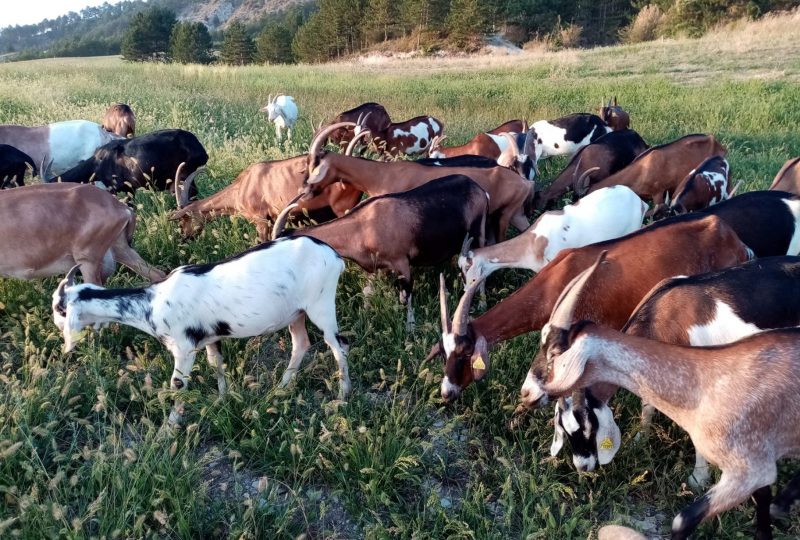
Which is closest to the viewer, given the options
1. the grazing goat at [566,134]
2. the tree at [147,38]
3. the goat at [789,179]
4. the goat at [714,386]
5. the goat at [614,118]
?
the goat at [714,386]

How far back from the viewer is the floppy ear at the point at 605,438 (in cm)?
366

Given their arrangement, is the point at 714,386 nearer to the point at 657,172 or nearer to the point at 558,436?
the point at 558,436

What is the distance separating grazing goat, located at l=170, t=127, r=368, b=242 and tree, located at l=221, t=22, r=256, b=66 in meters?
50.2

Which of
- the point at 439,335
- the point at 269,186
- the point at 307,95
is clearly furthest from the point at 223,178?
the point at 307,95

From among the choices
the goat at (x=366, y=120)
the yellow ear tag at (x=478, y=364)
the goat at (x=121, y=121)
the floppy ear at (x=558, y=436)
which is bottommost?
the floppy ear at (x=558, y=436)

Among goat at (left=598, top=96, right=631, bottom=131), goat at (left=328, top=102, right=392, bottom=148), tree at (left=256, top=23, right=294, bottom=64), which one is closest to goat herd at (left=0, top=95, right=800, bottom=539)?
goat at (left=598, top=96, right=631, bottom=131)

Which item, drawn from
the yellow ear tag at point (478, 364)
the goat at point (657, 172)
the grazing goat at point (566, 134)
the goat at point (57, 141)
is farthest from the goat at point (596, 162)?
the goat at point (57, 141)

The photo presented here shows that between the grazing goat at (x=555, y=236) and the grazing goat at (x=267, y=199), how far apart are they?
2.15m

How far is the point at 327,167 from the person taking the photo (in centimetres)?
706

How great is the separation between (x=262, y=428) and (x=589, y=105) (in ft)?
48.0

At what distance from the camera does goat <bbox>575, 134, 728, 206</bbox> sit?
27.5ft

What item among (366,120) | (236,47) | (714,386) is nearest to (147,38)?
(236,47)

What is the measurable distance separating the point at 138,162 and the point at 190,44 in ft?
161

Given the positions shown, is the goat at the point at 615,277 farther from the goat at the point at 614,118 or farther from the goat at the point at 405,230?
the goat at the point at 614,118
